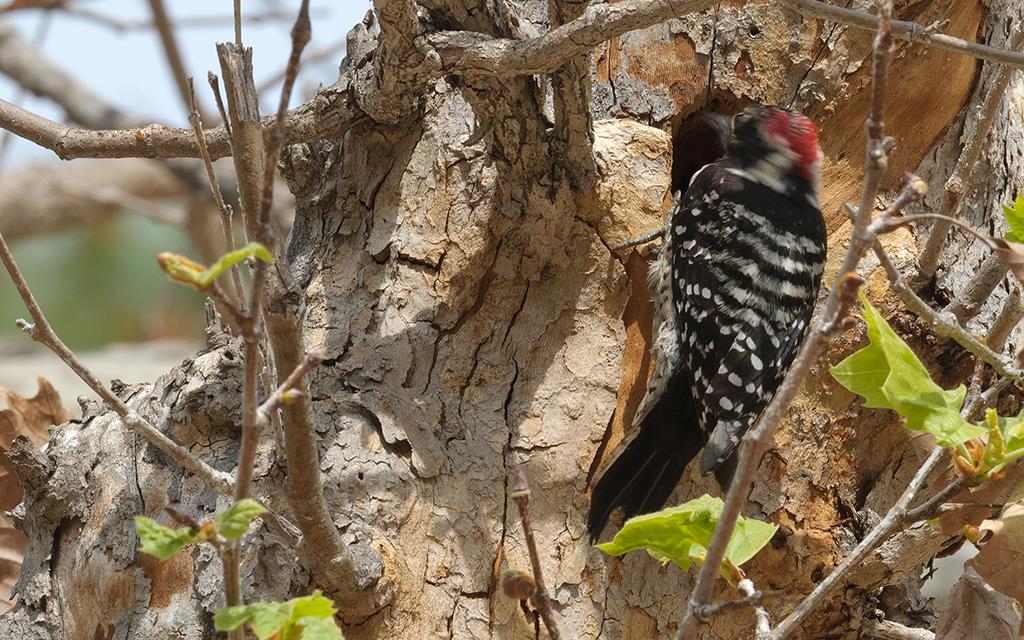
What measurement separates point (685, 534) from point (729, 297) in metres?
1.51

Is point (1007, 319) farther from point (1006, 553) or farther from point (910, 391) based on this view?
point (910, 391)

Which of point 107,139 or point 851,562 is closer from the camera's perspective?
point 851,562

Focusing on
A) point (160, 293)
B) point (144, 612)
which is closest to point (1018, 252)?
point (144, 612)

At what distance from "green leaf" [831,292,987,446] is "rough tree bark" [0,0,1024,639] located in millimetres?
949

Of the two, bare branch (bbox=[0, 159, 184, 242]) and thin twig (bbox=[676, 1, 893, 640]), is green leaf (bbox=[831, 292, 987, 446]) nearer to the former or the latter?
thin twig (bbox=[676, 1, 893, 640])

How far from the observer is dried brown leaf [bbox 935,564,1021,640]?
2.23 m

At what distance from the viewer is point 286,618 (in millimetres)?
1436

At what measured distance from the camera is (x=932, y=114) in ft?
10.8

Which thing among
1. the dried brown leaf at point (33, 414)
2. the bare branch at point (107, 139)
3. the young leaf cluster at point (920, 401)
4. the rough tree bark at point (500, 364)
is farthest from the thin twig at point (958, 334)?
the dried brown leaf at point (33, 414)

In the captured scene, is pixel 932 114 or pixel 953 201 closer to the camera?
pixel 953 201

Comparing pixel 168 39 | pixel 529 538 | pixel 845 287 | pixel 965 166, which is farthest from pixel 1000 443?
pixel 168 39

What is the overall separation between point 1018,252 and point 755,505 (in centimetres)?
131

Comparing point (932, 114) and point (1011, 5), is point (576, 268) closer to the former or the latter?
point (932, 114)

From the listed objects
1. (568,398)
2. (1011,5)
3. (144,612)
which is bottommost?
(144,612)
